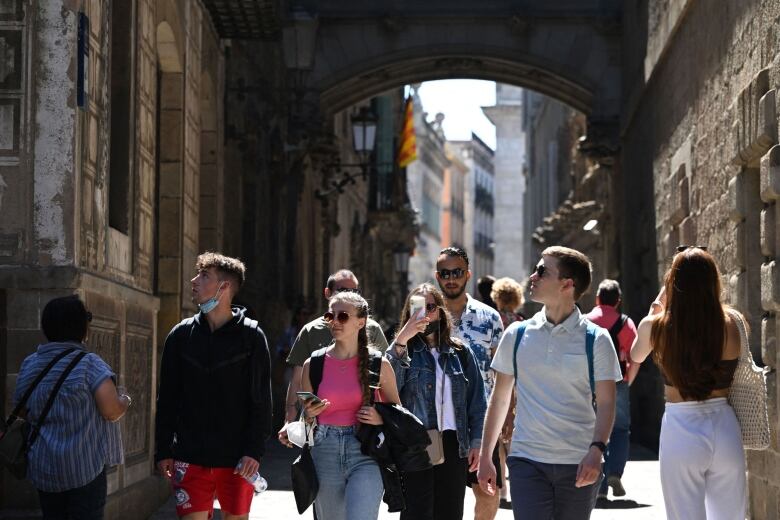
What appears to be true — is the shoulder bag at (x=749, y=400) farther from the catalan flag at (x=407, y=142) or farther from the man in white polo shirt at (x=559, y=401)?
the catalan flag at (x=407, y=142)

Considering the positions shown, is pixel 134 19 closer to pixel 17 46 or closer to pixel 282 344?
pixel 17 46

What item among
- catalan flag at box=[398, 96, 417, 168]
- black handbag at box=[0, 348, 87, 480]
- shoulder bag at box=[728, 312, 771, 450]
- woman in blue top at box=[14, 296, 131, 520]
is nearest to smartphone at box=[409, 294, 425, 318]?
woman in blue top at box=[14, 296, 131, 520]

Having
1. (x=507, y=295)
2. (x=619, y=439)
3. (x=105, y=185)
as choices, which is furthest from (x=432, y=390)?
(x=619, y=439)

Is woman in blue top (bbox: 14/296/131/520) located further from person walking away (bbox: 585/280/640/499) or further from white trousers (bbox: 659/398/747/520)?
person walking away (bbox: 585/280/640/499)

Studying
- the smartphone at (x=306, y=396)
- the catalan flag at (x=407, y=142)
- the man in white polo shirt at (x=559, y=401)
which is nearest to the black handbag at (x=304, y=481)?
the smartphone at (x=306, y=396)

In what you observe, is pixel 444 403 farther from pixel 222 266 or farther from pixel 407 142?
pixel 407 142

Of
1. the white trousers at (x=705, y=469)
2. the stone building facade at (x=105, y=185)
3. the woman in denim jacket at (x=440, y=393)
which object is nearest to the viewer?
the white trousers at (x=705, y=469)

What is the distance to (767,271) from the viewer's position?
9.45 meters

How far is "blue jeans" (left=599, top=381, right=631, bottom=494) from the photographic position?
39.3 ft

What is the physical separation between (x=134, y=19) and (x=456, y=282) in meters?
3.94

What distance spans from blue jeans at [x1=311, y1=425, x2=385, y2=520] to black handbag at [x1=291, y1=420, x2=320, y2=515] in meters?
0.06

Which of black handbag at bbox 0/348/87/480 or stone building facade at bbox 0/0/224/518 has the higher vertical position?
stone building facade at bbox 0/0/224/518

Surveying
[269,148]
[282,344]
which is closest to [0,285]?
[282,344]

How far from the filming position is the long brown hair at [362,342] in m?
6.73
